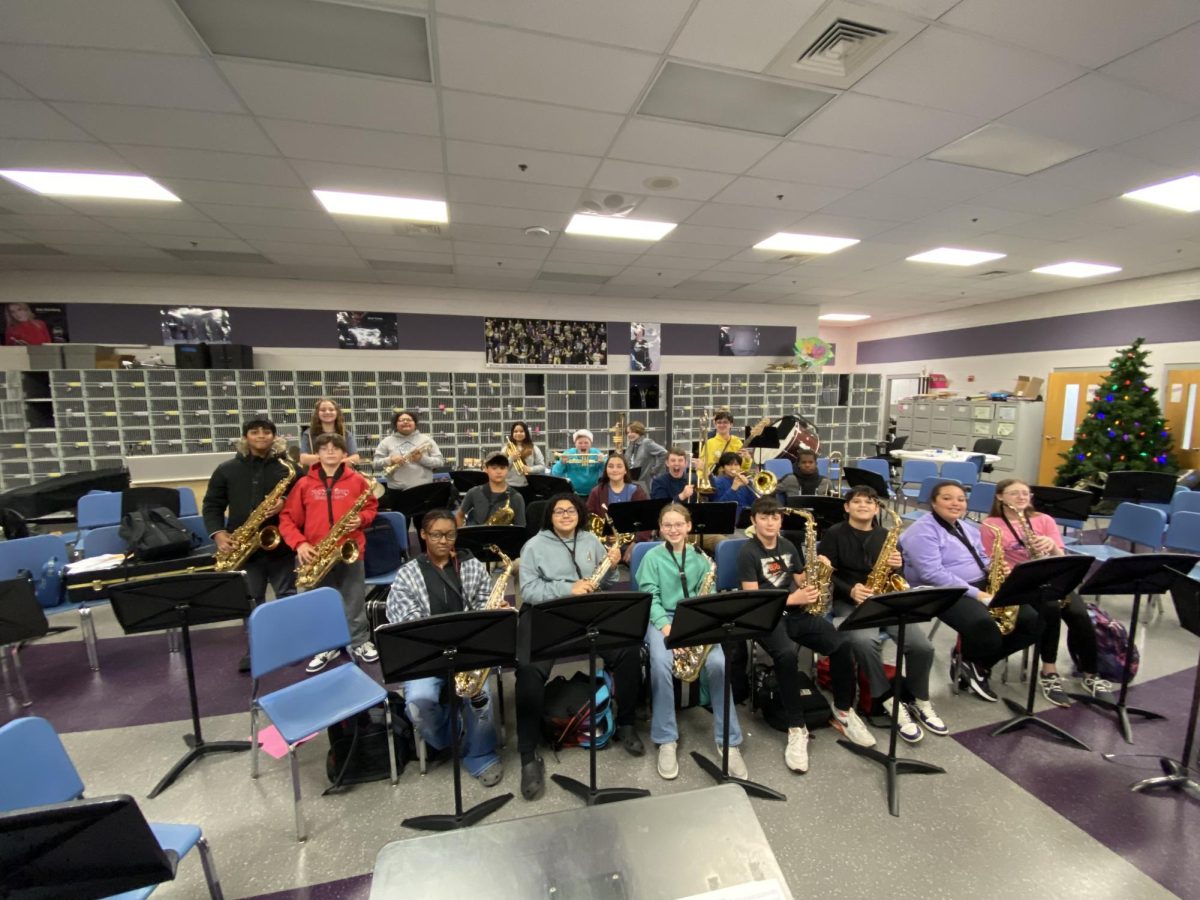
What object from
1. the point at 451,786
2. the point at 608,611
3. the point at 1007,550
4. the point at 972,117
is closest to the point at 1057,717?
the point at 1007,550

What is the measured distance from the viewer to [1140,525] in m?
4.76

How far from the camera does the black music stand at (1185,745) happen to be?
2.67 meters

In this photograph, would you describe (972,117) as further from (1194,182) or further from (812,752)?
(812,752)

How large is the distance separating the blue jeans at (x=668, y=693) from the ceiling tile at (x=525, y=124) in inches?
143

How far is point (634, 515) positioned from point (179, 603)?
10.3 ft

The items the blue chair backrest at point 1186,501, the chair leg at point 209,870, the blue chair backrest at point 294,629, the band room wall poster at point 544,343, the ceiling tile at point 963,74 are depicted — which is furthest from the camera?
the band room wall poster at point 544,343

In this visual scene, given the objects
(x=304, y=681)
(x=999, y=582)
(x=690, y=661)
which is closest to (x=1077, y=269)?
(x=999, y=582)

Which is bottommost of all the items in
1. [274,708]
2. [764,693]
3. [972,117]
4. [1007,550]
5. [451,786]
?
[451,786]

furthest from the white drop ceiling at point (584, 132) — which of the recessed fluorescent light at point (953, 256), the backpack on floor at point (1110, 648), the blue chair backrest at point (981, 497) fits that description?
the backpack on floor at point (1110, 648)

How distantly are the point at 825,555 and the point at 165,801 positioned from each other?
4.38 metres

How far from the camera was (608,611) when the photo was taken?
2.51 metres

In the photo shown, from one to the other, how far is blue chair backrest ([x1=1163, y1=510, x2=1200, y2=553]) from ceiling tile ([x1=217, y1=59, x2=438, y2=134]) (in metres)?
7.51

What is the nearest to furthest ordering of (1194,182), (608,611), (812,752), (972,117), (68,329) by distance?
(608,611) → (812,752) → (972,117) → (1194,182) → (68,329)

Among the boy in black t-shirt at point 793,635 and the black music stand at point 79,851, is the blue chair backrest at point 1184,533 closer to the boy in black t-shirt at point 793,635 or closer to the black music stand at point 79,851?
the boy in black t-shirt at point 793,635
